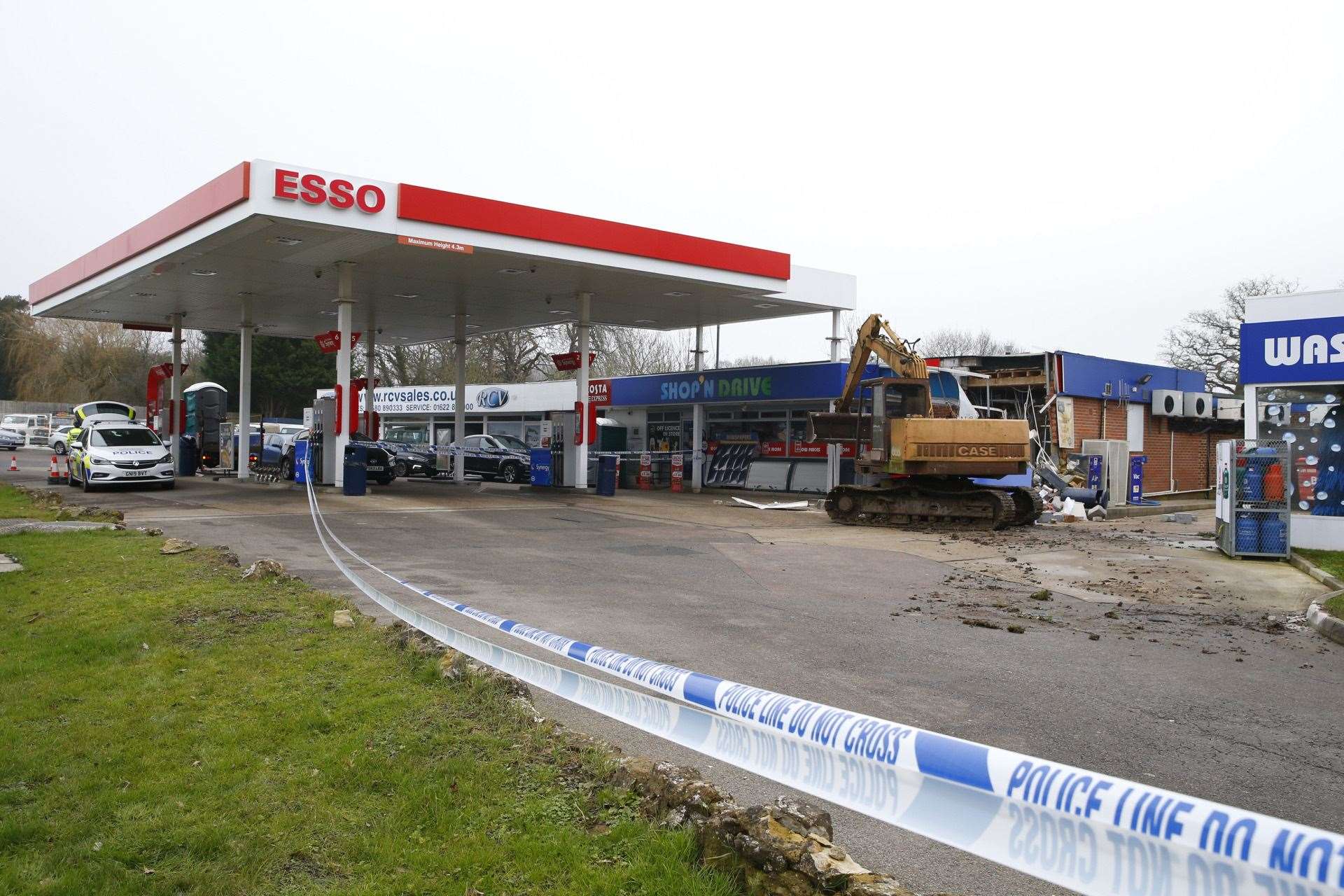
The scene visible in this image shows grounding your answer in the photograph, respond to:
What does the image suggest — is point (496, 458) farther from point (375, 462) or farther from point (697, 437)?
point (697, 437)

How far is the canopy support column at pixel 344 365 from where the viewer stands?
22.7 metres

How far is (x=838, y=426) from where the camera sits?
71.6ft

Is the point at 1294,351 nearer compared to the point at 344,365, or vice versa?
the point at 1294,351

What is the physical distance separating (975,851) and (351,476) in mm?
22217

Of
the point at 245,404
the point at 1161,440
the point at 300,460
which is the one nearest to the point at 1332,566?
the point at 1161,440

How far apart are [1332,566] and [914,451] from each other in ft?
24.9

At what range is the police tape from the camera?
189 cm

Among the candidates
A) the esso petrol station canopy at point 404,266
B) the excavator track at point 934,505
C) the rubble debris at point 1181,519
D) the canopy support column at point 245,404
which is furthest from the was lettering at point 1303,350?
the canopy support column at point 245,404

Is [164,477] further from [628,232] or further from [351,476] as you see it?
[628,232]

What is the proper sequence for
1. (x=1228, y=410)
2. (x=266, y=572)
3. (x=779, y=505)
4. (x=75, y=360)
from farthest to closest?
(x=75, y=360)
(x=1228, y=410)
(x=779, y=505)
(x=266, y=572)

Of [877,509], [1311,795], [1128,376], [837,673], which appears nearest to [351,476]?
[877,509]

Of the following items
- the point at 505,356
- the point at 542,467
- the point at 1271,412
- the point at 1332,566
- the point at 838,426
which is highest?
the point at 505,356

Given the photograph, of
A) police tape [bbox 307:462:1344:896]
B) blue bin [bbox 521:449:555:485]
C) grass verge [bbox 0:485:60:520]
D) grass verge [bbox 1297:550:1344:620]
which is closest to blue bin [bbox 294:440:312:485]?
blue bin [bbox 521:449:555:485]

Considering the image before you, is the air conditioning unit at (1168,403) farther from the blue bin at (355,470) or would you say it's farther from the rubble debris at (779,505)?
the blue bin at (355,470)
